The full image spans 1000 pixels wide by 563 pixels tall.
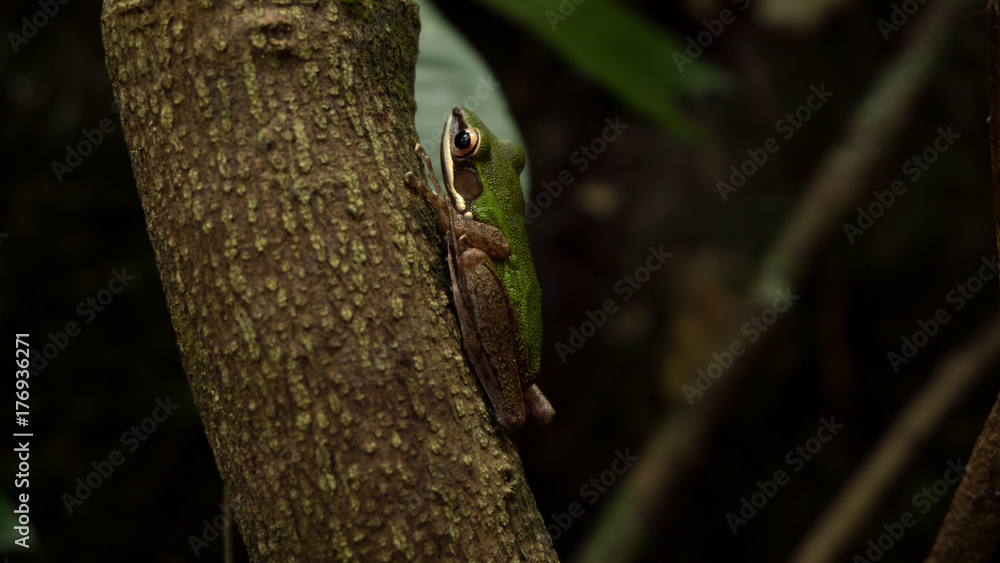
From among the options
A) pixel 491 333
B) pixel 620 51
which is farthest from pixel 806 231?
pixel 491 333

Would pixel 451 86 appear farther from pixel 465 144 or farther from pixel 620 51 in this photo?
pixel 620 51

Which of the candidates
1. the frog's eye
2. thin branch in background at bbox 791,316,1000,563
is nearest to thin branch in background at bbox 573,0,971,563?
thin branch in background at bbox 791,316,1000,563

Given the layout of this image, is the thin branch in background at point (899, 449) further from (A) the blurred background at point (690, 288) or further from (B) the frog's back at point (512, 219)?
(B) the frog's back at point (512, 219)

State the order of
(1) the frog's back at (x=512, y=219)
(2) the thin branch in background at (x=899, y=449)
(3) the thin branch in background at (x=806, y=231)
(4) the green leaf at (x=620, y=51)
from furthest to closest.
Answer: (3) the thin branch in background at (x=806, y=231)
(2) the thin branch in background at (x=899, y=449)
(4) the green leaf at (x=620, y=51)
(1) the frog's back at (x=512, y=219)

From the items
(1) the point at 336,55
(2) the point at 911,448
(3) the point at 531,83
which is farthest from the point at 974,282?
(1) the point at 336,55

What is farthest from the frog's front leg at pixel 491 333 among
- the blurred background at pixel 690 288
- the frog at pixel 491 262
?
the blurred background at pixel 690 288

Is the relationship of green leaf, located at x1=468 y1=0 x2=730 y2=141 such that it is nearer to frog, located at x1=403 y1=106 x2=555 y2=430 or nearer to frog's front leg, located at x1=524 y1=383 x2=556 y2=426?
frog, located at x1=403 y1=106 x2=555 y2=430
